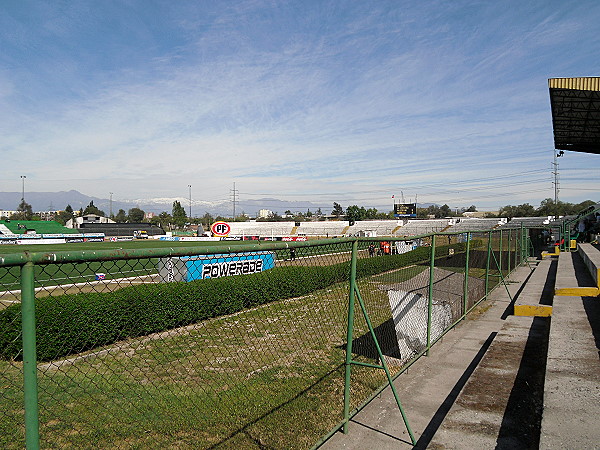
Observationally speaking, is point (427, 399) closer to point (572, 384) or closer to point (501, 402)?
point (501, 402)

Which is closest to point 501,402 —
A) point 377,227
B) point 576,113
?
point 576,113

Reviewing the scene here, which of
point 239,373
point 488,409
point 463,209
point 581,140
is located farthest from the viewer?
point 463,209

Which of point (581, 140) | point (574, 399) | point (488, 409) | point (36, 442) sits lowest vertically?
point (488, 409)

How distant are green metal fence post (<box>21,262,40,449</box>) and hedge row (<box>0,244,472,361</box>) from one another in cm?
382

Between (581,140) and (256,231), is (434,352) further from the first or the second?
(256,231)

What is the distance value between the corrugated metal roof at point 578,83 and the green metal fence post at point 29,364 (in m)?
20.4

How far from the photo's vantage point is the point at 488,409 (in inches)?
170

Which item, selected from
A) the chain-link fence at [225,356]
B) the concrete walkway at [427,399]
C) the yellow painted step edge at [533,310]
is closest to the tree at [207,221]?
the chain-link fence at [225,356]

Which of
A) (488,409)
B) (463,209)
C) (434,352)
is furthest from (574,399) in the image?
(463,209)

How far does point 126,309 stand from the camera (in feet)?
26.1

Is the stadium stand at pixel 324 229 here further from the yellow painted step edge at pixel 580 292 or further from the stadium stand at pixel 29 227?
the yellow painted step edge at pixel 580 292

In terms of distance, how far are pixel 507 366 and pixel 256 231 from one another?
82.1 metres

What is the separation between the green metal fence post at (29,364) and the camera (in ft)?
5.92

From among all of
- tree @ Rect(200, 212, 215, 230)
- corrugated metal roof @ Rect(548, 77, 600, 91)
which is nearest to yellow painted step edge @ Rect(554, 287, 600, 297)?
corrugated metal roof @ Rect(548, 77, 600, 91)
